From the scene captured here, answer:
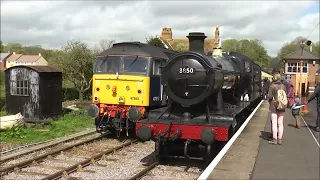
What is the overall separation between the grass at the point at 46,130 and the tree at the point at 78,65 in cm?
928

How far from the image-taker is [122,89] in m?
12.0

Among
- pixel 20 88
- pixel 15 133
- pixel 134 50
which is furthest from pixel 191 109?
pixel 20 88

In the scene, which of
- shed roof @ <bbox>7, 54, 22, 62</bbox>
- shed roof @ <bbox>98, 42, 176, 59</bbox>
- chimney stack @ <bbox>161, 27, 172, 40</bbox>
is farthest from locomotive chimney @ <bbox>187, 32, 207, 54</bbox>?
shed roof @ <bbox>7, 54, 22, 62</bbox>

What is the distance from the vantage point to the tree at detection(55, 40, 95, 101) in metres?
26.2

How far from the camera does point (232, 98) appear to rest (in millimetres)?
10602

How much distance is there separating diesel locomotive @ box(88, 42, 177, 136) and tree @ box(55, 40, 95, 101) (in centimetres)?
1415

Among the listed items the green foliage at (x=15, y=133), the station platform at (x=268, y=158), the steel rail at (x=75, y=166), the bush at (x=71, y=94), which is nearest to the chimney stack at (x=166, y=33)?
the bush at (x=71, y=94)

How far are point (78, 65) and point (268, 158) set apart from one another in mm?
21148

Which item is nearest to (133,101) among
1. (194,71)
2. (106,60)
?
(106,60)

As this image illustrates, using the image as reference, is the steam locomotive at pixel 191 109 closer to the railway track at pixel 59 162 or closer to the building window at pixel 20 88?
the railway track at pixel 59 162

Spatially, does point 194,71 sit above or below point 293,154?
above

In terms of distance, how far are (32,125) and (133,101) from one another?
5.07 m

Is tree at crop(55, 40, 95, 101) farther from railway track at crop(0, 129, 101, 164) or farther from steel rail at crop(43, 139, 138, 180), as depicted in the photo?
steel rail at crop(43, 139, 138, 180)

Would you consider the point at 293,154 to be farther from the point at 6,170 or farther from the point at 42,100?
the point at 42,100
